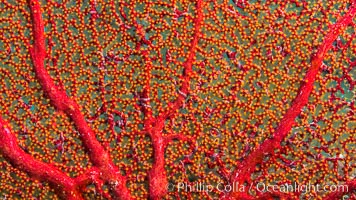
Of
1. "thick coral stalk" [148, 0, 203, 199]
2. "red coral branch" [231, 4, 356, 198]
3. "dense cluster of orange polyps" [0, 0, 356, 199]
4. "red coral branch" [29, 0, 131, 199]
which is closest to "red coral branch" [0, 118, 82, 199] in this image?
"dense cluster of orange polyps" [0, 0, 356, 199]

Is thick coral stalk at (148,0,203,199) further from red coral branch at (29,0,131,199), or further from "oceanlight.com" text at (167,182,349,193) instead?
red coral branch at (29,0,131,199)

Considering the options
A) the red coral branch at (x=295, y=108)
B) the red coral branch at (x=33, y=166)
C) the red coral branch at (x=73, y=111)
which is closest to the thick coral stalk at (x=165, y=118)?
the red coral branch at (x=73, y=111)

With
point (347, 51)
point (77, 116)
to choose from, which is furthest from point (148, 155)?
point (347, 51)

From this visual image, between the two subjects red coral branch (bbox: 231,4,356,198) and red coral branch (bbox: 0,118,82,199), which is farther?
red coral branch (bbox: 0,118,82,199)

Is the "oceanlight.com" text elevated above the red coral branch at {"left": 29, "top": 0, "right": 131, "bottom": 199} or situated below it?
below

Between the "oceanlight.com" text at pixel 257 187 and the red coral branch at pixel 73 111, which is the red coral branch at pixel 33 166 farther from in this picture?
the "oceanlight.com" text at pixel 257 187

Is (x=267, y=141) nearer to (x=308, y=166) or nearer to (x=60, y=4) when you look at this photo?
(x=308, y=166)

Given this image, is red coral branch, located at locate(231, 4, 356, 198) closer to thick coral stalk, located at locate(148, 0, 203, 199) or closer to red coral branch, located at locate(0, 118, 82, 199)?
thick coral stalk, located at locate(148, 0, 203, 199)
